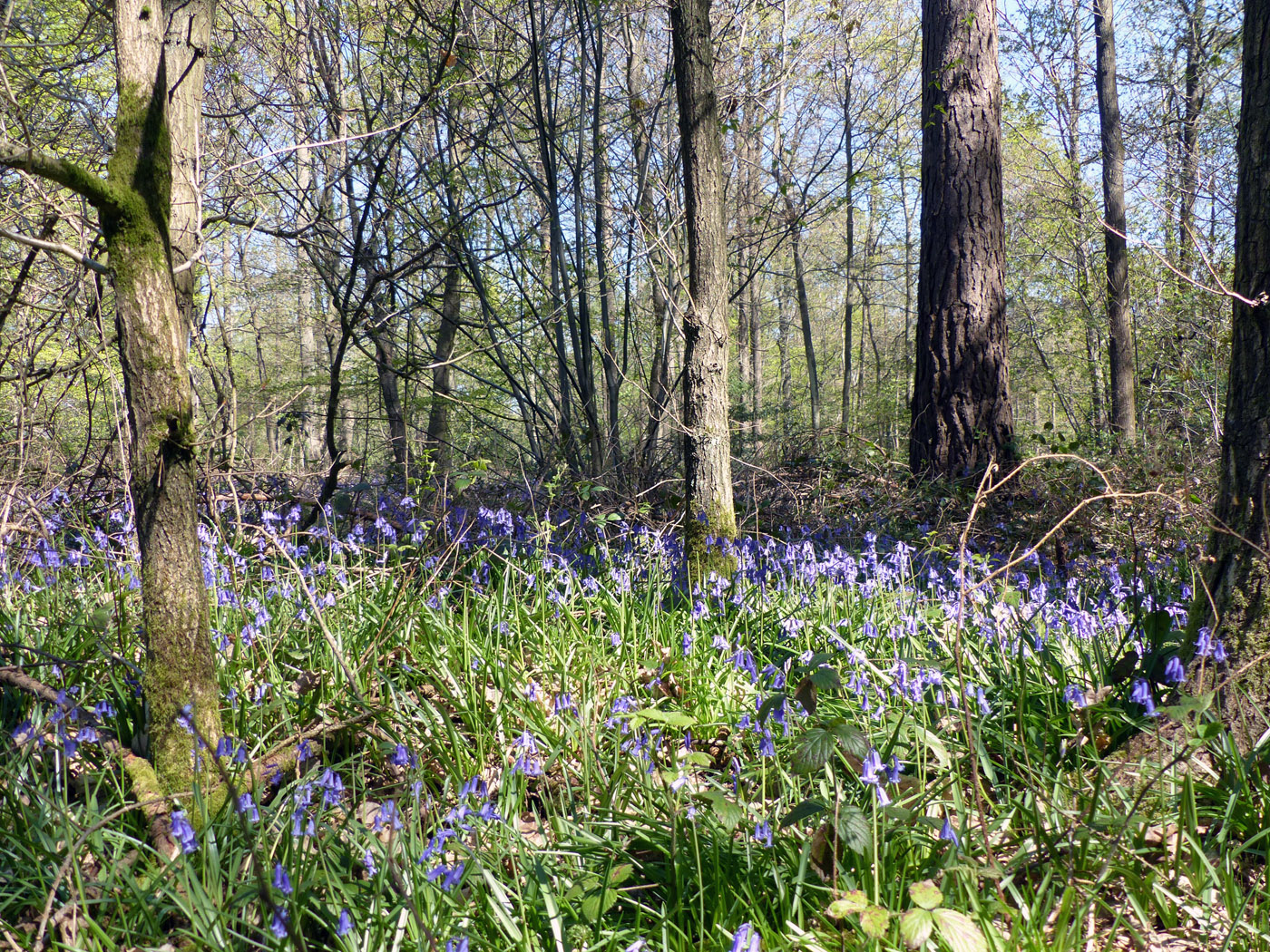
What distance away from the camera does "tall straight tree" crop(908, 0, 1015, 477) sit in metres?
6.72

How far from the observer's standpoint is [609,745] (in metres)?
2.71

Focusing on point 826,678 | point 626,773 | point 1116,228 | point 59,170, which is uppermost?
point 1116,228

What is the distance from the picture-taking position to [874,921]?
1551mm

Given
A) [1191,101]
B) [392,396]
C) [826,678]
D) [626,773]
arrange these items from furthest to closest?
[1191,101] → [392,396] → [626,773] → [826,678]

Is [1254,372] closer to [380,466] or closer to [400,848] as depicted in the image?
[400,848]

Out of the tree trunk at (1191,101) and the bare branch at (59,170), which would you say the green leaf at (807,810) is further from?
the tree trunk at (1191,101)

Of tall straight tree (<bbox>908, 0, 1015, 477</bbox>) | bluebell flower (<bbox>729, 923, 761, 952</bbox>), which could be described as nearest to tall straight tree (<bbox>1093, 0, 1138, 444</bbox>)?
tall straight tree (<bbox>908, 0, 1015, 477</bbox>)

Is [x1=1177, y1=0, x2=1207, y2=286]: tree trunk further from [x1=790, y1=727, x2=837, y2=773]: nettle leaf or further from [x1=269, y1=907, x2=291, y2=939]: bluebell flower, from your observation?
[x1=269, y1=907, x2=291, y2=939]: bluebell flower

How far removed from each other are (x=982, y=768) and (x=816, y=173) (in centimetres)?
554

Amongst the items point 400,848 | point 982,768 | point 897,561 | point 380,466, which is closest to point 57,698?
point 400,848

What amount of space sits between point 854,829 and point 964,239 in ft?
20.6

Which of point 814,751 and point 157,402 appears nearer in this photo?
point 814,751

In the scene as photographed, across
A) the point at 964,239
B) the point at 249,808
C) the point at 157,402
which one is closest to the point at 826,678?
the point at 249,808

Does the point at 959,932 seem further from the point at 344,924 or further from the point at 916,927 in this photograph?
the point at 344,924
